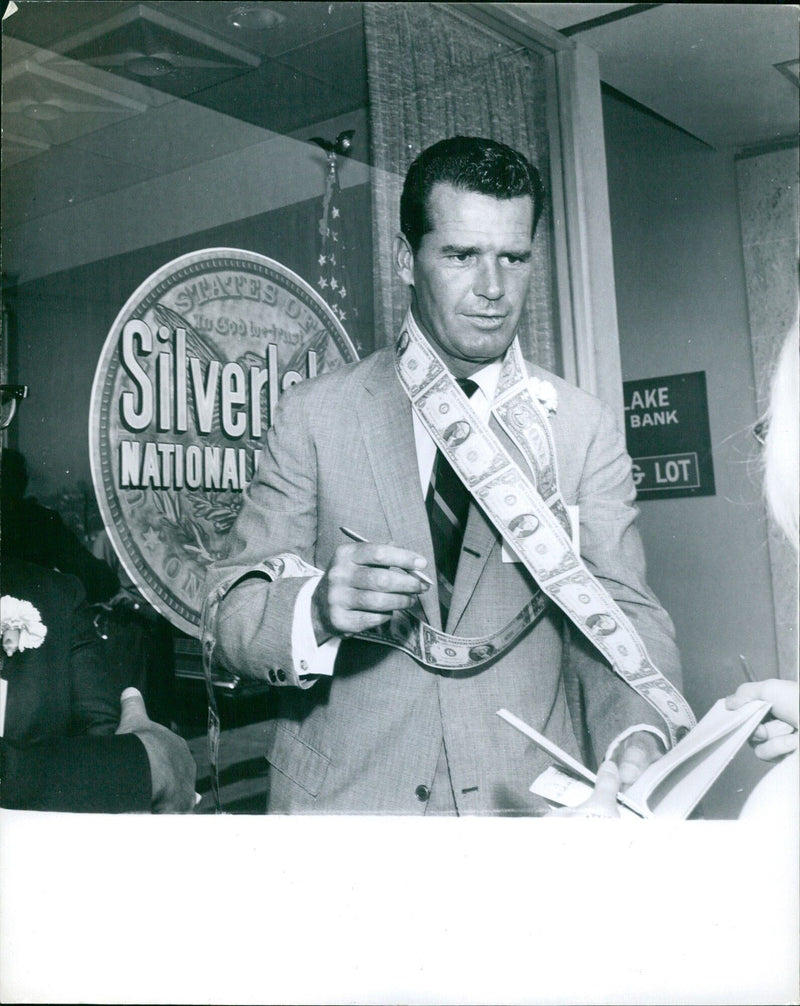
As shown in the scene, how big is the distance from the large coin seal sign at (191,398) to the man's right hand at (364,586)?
0.38 meters

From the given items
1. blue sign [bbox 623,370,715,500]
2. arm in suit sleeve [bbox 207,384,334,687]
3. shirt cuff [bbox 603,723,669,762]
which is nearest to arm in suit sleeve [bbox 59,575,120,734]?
arm in suit sleeve [bbox 207,384,334,687]

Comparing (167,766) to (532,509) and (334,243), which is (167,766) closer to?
(532,509)

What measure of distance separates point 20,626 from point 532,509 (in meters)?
1.33

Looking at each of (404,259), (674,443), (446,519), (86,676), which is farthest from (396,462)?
(86,676)

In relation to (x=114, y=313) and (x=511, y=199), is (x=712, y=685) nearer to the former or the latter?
(x=511, y=199)

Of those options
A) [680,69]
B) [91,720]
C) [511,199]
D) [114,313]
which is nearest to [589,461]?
[511,199]

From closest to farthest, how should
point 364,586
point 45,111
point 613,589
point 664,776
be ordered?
1. point 364,586
2. point 664,776
3. point 613,589
4. point 45,111

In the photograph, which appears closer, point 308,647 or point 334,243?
point 308,647

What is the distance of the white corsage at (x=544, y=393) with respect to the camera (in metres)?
2.48

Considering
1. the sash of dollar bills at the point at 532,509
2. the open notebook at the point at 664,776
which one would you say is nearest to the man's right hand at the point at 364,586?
the sash of dollar bills at the point at 532,509

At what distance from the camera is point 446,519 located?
234 centimetres

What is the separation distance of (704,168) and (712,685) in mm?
1317

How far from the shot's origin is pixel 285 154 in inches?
100

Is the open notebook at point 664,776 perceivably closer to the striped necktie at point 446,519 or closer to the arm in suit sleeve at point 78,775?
the striped necktie at point 446,519
